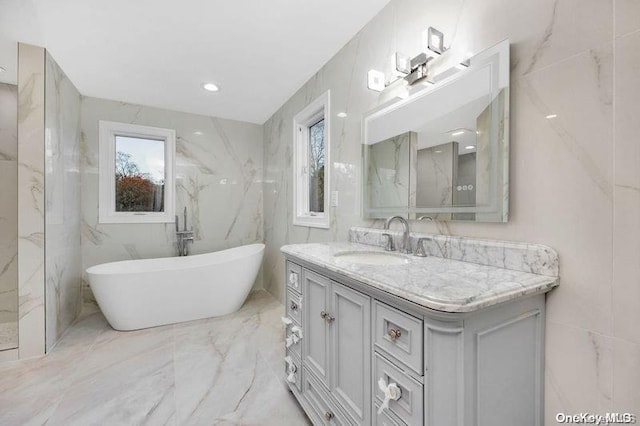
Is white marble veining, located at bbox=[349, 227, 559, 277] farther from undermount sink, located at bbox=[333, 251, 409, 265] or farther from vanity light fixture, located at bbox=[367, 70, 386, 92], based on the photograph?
vanity light fixture, located at bbox=[367, 70, 386, 92]

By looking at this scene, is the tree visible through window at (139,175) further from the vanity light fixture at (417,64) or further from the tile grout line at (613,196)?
the tile grout line at (613,196)

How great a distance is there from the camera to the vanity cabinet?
743mm

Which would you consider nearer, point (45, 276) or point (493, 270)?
point (493, 270)

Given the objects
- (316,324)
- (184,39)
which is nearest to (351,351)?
(316,324)

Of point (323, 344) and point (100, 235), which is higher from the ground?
point (100, 235)

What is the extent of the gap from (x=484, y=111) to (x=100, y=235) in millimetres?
3772

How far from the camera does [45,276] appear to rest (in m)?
2.17

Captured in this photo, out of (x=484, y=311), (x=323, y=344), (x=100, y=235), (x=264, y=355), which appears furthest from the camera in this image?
(x=100, y=235)

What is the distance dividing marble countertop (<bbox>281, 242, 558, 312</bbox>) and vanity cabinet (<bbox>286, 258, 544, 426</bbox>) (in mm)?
35

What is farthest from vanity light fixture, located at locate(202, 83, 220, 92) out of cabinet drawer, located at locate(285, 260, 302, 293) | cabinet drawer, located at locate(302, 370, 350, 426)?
cabinet drawer, located at locate(302, 370, 350, 426)

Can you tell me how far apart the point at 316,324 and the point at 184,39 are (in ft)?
7.17

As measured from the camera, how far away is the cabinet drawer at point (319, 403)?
3.95ft

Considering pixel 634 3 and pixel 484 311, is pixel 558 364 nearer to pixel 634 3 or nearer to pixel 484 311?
pixel 484 311

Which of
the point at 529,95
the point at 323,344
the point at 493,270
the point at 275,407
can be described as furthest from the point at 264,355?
the point at 529,95
